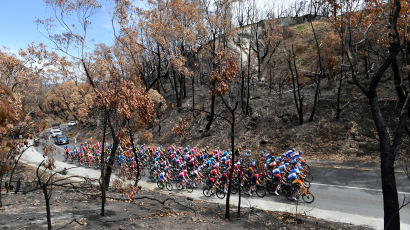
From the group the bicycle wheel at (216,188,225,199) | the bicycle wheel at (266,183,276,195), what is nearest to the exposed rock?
the bicycle wheel at (266,183,276,195)

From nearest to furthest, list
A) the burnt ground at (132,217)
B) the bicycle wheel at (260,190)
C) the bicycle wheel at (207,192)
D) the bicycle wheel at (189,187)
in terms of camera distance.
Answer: the burnt ground at (132,217), the bicycle wheel at (260,190), the bicycle wheel at (207,192), the bicycle wheel at (189,187)

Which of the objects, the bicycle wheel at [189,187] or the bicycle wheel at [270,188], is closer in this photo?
the bicycle wheel at [270,188]

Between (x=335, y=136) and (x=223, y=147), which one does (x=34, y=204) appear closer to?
(x=223, y=147)

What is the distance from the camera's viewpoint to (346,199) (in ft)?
37.5

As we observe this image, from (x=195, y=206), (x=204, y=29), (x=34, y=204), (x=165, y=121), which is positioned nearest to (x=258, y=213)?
(x=195, y=206)

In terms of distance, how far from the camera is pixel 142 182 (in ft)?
57.0

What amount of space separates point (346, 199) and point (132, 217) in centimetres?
915

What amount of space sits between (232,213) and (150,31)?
35.5 feet

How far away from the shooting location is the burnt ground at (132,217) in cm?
779

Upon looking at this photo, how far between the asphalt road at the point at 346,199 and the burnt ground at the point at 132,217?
2.97ft

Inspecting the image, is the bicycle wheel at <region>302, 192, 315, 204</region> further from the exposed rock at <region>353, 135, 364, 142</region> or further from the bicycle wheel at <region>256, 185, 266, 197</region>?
the exposed rock at <region>353, 135, 364, 142</region>

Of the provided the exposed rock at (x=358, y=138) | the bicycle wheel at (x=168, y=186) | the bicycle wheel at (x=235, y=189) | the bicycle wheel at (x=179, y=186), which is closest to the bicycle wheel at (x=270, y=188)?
the bicycle wheel at (x=235, y=189)

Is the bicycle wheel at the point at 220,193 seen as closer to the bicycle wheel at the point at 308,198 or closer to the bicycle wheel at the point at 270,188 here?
the bicycle wheel at the point at 270,188

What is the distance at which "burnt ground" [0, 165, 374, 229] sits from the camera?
7789 mm
